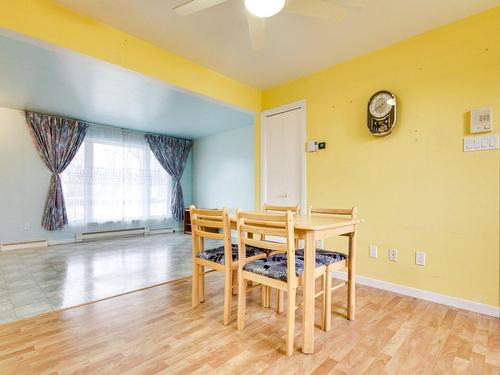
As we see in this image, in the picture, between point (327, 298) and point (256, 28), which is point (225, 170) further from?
point (327, 298)

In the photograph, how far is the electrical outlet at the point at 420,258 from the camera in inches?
91.9

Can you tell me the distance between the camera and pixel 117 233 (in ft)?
18.0

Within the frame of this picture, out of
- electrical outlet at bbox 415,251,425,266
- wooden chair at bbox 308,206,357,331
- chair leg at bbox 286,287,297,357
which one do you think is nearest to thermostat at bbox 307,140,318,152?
wooden chair at bbox 308,206,357,331

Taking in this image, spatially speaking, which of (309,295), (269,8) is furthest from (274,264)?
(269,8)

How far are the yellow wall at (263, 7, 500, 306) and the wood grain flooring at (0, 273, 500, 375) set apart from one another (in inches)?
15.9

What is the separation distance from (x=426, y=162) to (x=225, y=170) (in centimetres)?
433

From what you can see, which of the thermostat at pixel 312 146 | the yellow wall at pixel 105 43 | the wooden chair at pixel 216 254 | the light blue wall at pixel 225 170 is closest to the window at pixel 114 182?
the light blue wall at pixel 225 170

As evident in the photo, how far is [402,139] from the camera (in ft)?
8.05

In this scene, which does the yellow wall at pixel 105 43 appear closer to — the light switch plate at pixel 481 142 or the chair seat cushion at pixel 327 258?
the chair seat cushion at pixel 327 258

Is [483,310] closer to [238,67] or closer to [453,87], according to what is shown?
[453,87]

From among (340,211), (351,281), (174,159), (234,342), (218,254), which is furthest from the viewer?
(174,159)

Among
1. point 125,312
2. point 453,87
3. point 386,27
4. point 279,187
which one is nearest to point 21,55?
point 125,312

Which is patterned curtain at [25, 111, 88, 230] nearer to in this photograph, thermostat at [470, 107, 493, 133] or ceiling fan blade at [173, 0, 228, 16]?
ceiling fan blade at [173, 0, 228, 16]

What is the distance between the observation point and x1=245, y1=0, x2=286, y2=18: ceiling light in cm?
152
